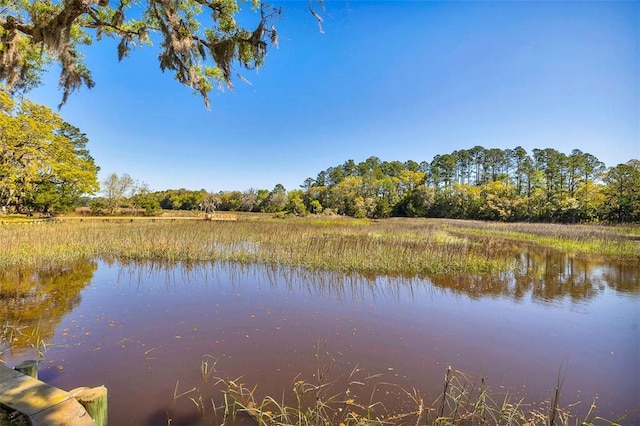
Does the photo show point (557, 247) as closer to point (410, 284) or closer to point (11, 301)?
point (410, 284)

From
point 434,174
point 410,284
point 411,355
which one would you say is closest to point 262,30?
point 411,355

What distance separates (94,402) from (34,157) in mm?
23629

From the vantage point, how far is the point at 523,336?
5508 mm

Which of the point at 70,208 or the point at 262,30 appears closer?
the point at 262,30

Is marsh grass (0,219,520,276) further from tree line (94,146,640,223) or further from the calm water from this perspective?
tree line (94,146,640,223)

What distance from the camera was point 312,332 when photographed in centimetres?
551

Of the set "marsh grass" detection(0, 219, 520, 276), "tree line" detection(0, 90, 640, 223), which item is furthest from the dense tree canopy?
"tree line" detection(0, 90, 640, 223)

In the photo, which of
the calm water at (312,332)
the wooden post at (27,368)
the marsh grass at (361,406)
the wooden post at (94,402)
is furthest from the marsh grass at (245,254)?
the wooden post at (94,402)

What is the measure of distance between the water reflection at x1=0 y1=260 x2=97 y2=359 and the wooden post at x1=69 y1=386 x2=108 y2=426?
7.43ft

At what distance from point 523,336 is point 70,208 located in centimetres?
4124

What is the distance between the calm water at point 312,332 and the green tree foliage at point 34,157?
576 inches

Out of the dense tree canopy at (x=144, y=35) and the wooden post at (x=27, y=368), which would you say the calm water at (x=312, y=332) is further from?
the dense tree canopy at (x=144, y=35)

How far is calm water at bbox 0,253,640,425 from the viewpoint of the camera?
3.91 metres

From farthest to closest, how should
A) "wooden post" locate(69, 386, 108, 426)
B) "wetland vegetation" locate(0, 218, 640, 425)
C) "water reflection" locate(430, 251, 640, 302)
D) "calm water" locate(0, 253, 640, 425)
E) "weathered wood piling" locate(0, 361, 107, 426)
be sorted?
"water reflection" locate(430, 251, 640, 302)
"calm water" locate(0, 253, 640, 425)
"wetland vegetation" locate(0, 218, 640, 425)
"wooden post" locate(69, 386, 108, 426)
"weathered wood piling" locate(0, 361, 107, 426)
